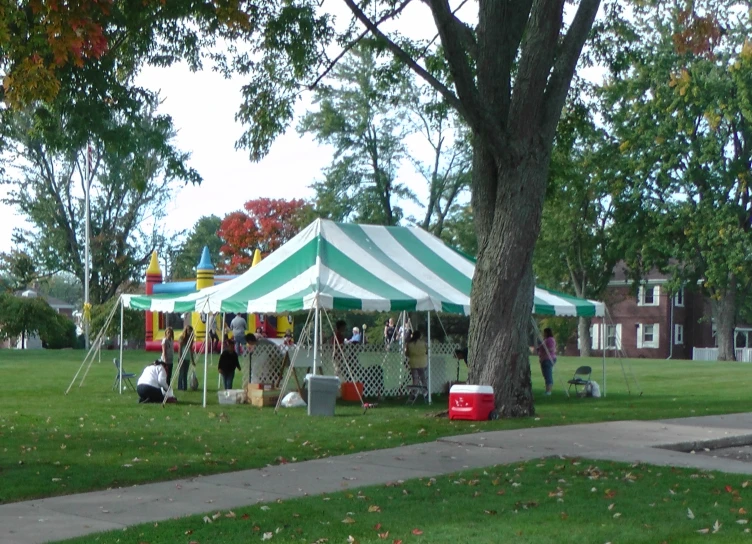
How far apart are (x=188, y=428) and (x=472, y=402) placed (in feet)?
15.0

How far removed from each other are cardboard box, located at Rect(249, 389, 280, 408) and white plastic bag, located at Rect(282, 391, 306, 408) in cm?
32

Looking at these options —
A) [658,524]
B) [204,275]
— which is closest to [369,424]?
[658,524]

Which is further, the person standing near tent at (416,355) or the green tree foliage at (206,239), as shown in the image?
the green tree foliage at (206,239)

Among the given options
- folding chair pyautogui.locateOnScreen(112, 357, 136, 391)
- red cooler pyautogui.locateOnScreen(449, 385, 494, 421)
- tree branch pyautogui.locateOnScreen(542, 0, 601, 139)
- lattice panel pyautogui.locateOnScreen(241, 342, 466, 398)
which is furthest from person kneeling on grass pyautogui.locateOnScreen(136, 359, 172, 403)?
tree branch pyautogui.locateOnScreen(542, 0, 601, 139)

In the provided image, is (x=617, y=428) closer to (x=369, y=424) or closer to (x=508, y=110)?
(x=369, y=424)

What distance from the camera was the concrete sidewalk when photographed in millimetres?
8875

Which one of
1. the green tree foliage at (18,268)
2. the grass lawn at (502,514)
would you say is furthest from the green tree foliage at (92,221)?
the grass lawn at (502,514)

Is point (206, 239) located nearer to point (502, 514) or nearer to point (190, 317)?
point (190, 317)

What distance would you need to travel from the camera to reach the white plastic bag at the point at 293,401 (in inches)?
796

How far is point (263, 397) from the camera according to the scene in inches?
811

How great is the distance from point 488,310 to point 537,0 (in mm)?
5173

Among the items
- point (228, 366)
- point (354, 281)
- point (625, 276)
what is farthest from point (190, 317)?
point (625, 276)

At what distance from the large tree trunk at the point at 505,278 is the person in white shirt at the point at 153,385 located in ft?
21.9

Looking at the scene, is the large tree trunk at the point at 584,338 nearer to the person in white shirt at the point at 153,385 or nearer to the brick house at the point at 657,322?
the brick house at the point at 657,322
